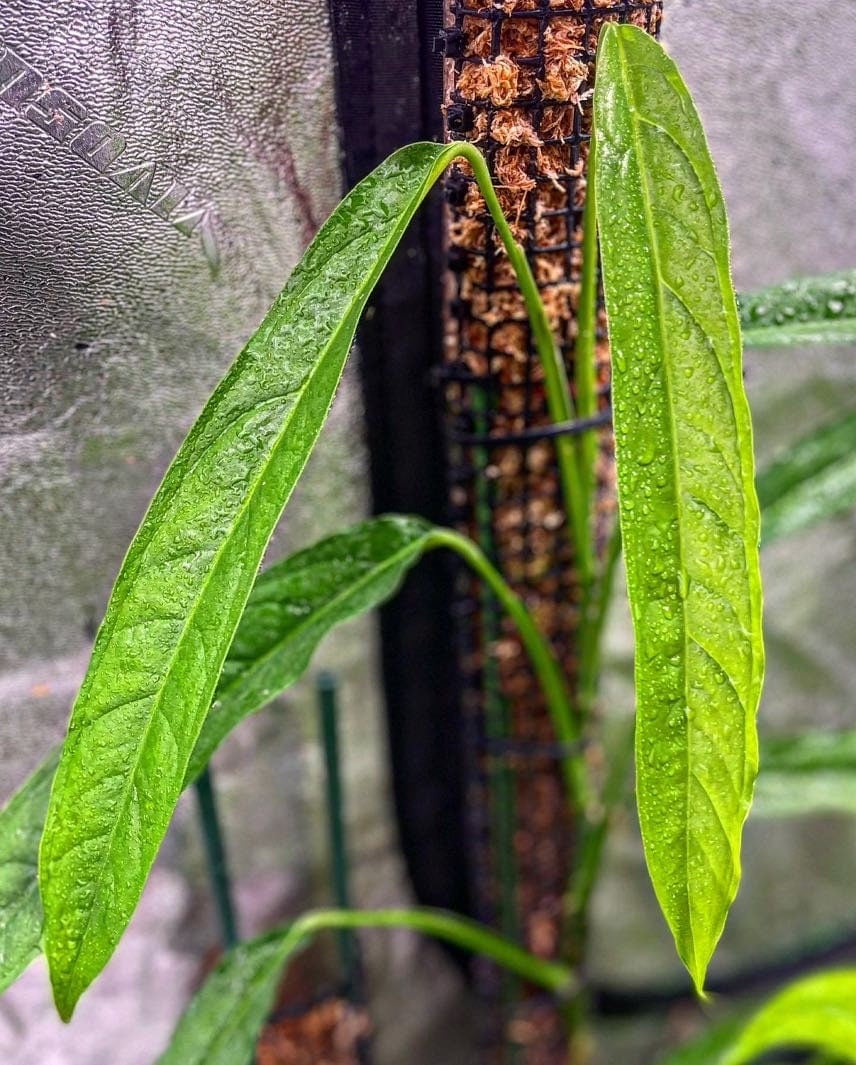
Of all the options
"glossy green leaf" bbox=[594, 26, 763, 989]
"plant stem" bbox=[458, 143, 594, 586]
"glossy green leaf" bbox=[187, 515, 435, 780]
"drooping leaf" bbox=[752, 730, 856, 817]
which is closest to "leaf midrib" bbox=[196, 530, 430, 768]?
"glossy green leaf" bbox=[187, 515, 435, 780]

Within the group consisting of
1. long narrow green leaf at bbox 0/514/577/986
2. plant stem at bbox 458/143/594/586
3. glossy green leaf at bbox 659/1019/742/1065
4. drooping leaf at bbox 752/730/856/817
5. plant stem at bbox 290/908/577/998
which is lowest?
glossy green leaf at bbox 659/1019/742/1065

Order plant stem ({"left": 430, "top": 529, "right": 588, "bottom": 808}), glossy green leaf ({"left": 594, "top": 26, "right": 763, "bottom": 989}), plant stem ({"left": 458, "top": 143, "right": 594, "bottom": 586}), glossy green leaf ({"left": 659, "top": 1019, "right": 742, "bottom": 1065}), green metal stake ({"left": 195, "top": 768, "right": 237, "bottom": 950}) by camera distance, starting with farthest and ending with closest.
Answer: glossy green leaf ({"left": 659, "top": 1019, "right": 742, "bottom": 1065})
green metal stake ({"left": 195, "top": 768, "right": 237, "bottom": 950})
plant stem ({"left": 430, "top": 529, "right": 588, "bottom": 808})
plant stem ({"left": 458, "top": 143, "right": 594, "bottom": 586})
glossy green leaf ({"left": 594, "top": 26, "right": 763, "bottom": 989})

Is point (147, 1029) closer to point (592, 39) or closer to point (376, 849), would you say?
point (376, 849)

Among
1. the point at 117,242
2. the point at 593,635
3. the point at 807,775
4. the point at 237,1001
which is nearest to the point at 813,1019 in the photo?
the point at 807,775

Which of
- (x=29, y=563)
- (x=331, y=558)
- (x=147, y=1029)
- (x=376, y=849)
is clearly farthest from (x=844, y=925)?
(x=29, y=563)

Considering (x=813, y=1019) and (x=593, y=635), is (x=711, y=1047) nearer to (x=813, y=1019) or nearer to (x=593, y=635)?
(x=813, y=1019)

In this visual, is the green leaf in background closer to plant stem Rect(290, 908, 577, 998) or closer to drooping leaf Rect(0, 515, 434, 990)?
drooping leaf Rect(0, 515, 434, 990)

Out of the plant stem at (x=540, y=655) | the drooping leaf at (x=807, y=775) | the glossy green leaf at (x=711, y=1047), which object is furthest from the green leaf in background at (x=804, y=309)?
the glossy green leaf at (x=711, y=1047)
